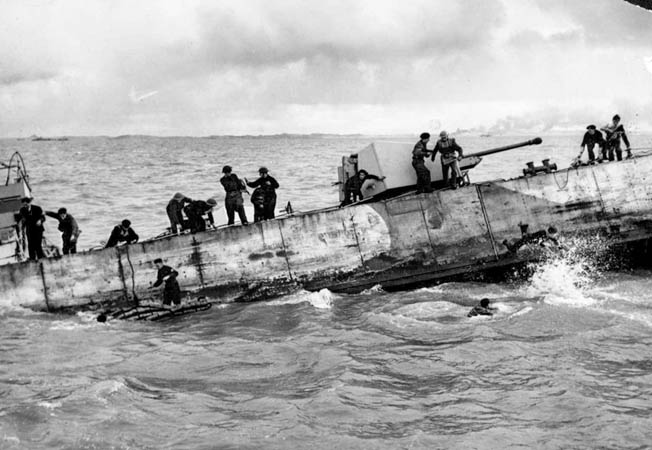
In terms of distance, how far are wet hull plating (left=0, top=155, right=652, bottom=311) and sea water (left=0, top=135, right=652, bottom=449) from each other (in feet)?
1.93

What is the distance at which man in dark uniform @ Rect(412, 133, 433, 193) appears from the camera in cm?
1725

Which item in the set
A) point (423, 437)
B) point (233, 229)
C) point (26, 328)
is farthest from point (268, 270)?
point (423, 437)

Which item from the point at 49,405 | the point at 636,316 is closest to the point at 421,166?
the point at 636,316

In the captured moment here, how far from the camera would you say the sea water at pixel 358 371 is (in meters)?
8.63

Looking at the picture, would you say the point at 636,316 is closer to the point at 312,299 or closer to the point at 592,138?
the point at 592,138

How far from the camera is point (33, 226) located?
17.0 m

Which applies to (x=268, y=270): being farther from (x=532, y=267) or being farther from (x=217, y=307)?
(x=532, y=267)

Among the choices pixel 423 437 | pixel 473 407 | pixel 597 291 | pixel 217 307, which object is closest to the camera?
pixel 423 437

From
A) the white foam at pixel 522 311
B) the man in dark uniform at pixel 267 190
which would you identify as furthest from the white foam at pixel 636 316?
the man in dark uniform at pixel 267 190

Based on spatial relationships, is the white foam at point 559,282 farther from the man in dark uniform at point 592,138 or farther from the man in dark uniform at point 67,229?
the man in dark uniform at point 67,229

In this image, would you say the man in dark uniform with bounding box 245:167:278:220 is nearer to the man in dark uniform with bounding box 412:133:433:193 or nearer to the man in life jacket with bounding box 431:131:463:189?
the man in dark uniform with bounding box 412:133:433:193

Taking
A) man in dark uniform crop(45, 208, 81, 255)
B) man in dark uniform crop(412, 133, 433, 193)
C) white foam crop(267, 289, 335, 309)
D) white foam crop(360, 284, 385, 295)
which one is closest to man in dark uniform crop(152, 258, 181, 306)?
white foam crop(267, 289, 335, 309)

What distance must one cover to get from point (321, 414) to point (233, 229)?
8491 mm

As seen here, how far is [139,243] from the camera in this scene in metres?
17.0
